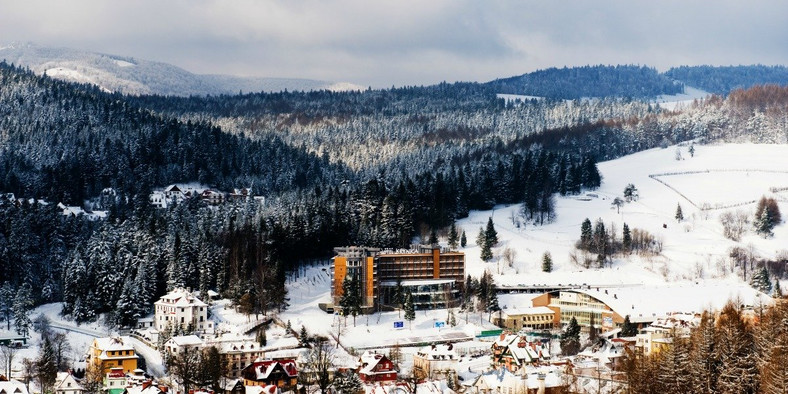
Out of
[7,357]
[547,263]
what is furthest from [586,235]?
[7,357]

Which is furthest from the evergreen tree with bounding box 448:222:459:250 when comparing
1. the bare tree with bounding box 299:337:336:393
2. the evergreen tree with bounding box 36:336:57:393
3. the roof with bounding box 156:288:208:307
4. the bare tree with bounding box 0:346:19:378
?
the bare tree with bounding box 0:346:19:378

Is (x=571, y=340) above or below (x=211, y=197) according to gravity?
below

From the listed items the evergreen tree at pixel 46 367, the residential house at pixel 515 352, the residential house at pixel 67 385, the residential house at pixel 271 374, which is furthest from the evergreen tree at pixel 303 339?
the residential house at pixel 67 385

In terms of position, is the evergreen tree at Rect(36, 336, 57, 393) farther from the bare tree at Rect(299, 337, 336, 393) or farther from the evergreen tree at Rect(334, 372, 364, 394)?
the evergreen tree at Rect(334, 372, 364, 394)

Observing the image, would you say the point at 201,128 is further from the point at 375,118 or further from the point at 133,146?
the point at 375,118

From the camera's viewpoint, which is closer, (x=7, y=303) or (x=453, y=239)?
(x=7, y=303)

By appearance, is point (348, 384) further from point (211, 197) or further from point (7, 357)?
point (211, 197)
